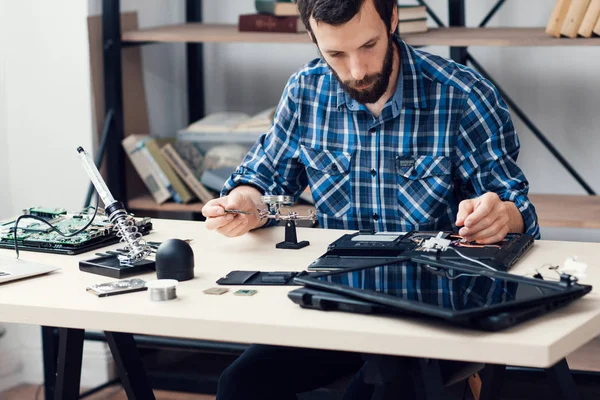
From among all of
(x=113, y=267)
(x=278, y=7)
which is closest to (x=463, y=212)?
(x=113, y=267)

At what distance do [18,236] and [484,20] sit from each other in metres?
1.74

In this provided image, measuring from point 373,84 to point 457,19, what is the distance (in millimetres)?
1126

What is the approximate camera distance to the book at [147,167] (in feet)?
9.53

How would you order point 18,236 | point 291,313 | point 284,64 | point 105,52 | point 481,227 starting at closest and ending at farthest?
point 291,313
point 481,227
point 18,236
point 105,52
point 284,64

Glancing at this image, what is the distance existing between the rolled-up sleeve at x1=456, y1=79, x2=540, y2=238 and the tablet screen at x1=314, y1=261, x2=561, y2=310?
1.60 feet

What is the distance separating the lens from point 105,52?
284 cm

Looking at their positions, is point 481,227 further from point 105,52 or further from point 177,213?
point 177,213

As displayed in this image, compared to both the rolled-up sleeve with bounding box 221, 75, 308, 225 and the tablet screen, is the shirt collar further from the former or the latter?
the tablet screen

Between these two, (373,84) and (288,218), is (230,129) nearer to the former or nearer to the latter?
(373,84)

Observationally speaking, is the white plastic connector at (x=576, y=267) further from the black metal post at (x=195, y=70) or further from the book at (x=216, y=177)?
the black metal post at (x=195, y=70)

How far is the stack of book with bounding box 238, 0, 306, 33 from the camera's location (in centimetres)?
275

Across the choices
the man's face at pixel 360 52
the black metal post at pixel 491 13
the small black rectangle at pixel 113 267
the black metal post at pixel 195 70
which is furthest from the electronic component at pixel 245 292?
the black metal post at pixel 195 70

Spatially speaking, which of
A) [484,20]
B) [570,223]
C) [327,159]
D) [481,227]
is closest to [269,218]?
[327,159]

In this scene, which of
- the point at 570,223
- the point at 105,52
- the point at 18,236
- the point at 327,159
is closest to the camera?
the point at 18,236
